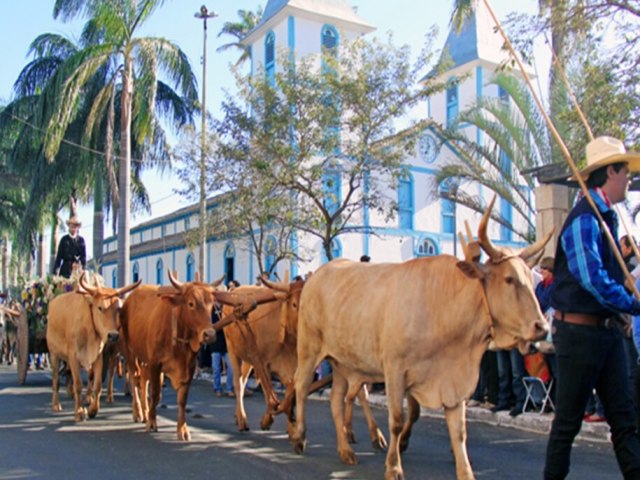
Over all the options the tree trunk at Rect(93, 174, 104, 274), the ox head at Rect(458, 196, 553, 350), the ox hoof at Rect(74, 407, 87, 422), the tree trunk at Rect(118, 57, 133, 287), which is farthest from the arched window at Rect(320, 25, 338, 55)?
the ox head at Rect(458, 196, 553, 350)

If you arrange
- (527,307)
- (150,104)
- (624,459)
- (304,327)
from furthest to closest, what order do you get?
(150,104)
(304,327)
(527,307)
(624,459)

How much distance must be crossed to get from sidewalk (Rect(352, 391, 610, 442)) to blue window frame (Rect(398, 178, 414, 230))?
23.6m

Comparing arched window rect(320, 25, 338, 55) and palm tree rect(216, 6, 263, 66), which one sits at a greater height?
palm tree rect(216, 6, 263, 66)

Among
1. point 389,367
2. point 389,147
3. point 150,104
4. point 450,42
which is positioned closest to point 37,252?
point 150,104

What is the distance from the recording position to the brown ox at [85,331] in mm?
10234

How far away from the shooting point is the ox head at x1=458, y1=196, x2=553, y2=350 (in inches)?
229

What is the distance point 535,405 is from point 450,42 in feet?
109

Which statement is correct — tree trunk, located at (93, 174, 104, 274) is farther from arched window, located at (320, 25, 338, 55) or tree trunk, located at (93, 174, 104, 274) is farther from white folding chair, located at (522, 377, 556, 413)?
white folding chair, located at (522, 377, 556, 413)

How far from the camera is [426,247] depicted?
35594mm

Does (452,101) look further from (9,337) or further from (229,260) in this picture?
(9,337)

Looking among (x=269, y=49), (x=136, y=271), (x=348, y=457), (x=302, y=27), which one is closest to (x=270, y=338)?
(x=348, y=457)

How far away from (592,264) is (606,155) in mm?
774

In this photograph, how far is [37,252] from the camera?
4075 centimetres

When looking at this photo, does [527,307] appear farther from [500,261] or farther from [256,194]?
[256,194]
